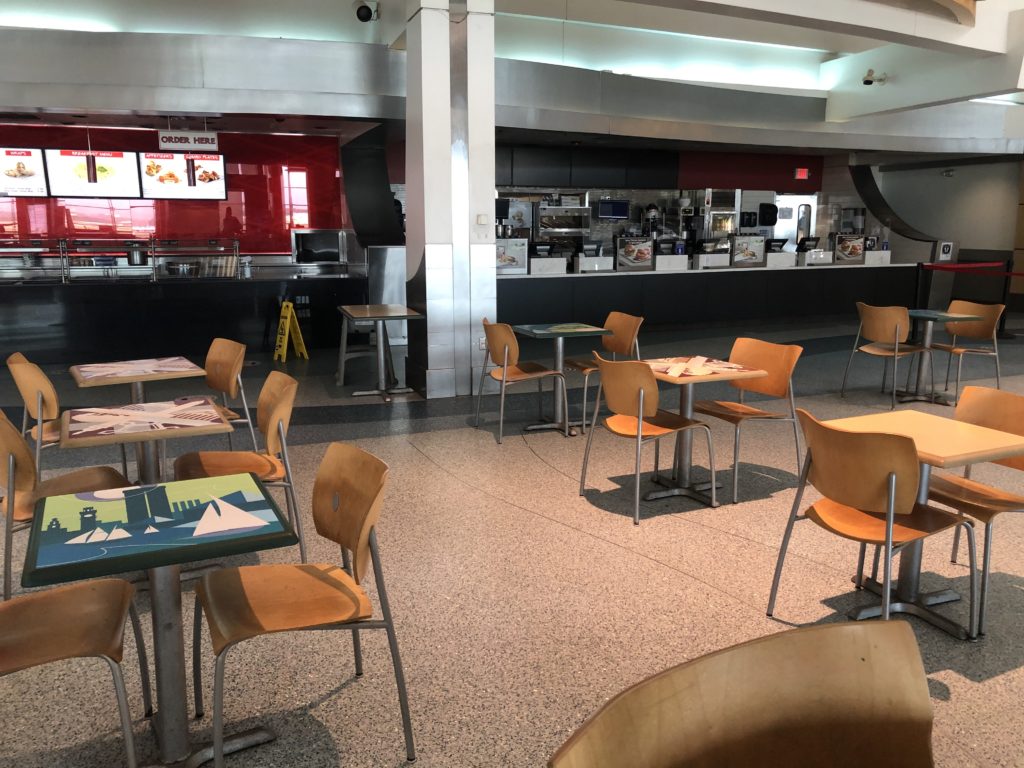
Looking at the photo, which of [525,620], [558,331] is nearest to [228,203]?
[558,331]

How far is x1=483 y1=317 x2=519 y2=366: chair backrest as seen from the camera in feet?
17.7

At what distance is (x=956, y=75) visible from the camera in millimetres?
8406

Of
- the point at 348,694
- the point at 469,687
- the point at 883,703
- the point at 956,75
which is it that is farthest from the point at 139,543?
the point at 956,75

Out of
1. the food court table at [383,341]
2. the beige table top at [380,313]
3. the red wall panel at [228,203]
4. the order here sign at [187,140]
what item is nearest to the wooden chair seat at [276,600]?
the beige table top at [380,313]

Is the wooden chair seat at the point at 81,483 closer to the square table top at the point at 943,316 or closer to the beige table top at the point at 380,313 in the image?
the beige table top at the point at 380,313

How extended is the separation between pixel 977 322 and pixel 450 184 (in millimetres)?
4898

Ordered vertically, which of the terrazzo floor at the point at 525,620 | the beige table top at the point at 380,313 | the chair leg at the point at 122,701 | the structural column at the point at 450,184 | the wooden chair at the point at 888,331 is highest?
the structural column at the point at 450,184

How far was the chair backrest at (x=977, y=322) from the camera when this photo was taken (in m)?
6.77

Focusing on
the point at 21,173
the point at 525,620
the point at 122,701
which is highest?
the point at 21,173

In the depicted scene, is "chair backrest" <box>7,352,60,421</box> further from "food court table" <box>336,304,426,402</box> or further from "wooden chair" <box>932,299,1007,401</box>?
"wooden chair" <box>932,299,1007,401</box>

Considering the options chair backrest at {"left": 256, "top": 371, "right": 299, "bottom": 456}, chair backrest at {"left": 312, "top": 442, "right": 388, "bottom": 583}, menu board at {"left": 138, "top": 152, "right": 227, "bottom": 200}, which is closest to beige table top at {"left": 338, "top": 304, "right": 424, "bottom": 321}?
chair backrest at {"left": 256, "top": 371, "right": 299, "bottom": 456}

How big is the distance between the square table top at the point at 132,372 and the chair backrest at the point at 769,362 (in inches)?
121

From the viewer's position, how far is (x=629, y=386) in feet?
13.0

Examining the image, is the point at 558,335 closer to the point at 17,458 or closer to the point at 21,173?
the point at 17,458
